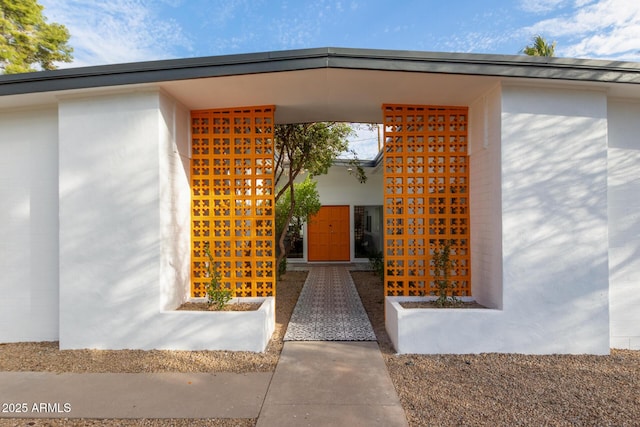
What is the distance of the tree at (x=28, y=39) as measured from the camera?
12.4 m

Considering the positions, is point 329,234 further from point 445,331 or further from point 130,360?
point 130,360

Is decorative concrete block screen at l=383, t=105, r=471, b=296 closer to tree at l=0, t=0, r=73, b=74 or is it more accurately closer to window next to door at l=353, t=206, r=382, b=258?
window next to door at l=353, t=206, r=382, b=258

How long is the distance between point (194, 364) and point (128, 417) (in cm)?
107

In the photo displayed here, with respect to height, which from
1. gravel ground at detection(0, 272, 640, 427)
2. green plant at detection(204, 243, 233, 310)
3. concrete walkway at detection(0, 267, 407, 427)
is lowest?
concrete walkway at detection(0, 267, 407, 427)

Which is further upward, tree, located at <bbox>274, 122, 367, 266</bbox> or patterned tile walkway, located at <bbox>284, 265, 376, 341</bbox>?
tree, located at <bbox>274, 122, 367, 266</bbox>

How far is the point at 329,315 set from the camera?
5918 millimetres

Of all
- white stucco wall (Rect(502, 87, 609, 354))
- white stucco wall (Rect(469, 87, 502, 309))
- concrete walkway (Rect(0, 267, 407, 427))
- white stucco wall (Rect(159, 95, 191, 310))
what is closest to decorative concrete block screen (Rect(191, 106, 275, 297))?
white stucco wall (Rect(159, 95, 191, 310))

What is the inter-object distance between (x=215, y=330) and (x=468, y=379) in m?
3.08

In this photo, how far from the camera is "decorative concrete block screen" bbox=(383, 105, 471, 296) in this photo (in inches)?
204

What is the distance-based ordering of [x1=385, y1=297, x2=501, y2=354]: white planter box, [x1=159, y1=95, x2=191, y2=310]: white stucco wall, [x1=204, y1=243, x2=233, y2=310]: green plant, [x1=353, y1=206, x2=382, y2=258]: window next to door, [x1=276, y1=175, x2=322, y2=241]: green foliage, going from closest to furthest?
[x1=385, y1=297, x2=501, y2=354]: white planter box < [x1=159, y1=95, x2=191, y2=310]: white stucco wall < [x1=204, y1=243, x2=233, y2=310]: green plant < [x1=276, y1=175, x2=322, y2=241]: green foliage < [x1=353, y1=206, x2=382, y2=258]: window next to door

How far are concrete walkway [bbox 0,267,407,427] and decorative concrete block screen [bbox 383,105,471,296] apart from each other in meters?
1.72

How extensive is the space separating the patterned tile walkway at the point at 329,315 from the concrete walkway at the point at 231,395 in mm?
790

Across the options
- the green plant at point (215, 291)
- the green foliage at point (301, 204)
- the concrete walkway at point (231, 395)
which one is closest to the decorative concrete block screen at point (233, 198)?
the green plant at point (215, 291)

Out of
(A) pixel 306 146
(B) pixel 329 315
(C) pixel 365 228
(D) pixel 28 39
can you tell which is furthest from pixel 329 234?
(D) pixel 28 39
